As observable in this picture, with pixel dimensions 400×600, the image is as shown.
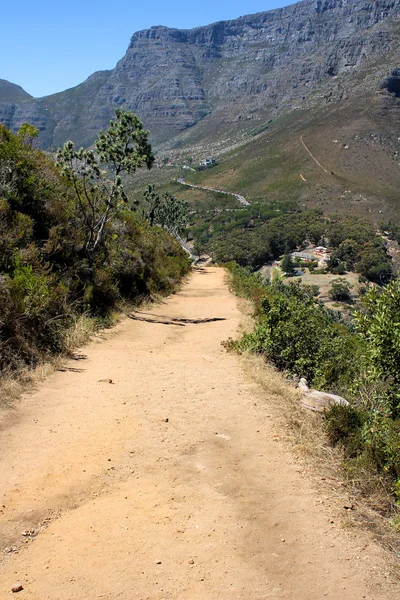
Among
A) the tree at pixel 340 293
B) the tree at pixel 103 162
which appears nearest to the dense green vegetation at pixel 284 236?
the tree at pixel 340 293

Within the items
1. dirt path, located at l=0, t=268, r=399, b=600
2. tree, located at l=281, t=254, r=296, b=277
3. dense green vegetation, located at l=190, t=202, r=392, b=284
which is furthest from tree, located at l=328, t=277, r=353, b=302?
dirt path, located at l=0, t=268, r=399, b=600

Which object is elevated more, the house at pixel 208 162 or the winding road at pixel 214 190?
the house at pixel 208 162

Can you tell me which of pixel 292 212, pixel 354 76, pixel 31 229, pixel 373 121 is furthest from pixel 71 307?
pixel 354 76

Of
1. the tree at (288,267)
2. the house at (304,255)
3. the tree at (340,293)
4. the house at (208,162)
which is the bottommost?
the tree at (340,293)

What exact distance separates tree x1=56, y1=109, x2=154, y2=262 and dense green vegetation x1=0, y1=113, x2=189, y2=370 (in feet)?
0.09

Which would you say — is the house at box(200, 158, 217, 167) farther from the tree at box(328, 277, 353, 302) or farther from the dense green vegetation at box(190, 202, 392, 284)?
the tree at box(328, 277, 353, 302)

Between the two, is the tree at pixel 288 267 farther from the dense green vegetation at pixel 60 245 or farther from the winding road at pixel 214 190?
the dense green vegetation at pixel 60 245

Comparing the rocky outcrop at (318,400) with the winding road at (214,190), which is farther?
the winding road at (214,190)

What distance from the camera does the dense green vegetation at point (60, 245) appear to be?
795 cm

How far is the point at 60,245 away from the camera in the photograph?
11.2 meters

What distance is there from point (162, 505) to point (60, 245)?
7.94 m

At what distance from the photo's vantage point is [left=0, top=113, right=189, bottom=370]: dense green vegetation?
26.1ft

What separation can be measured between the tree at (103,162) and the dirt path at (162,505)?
709 cm

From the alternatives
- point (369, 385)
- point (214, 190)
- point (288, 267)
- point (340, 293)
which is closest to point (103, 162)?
point (369, 385)
